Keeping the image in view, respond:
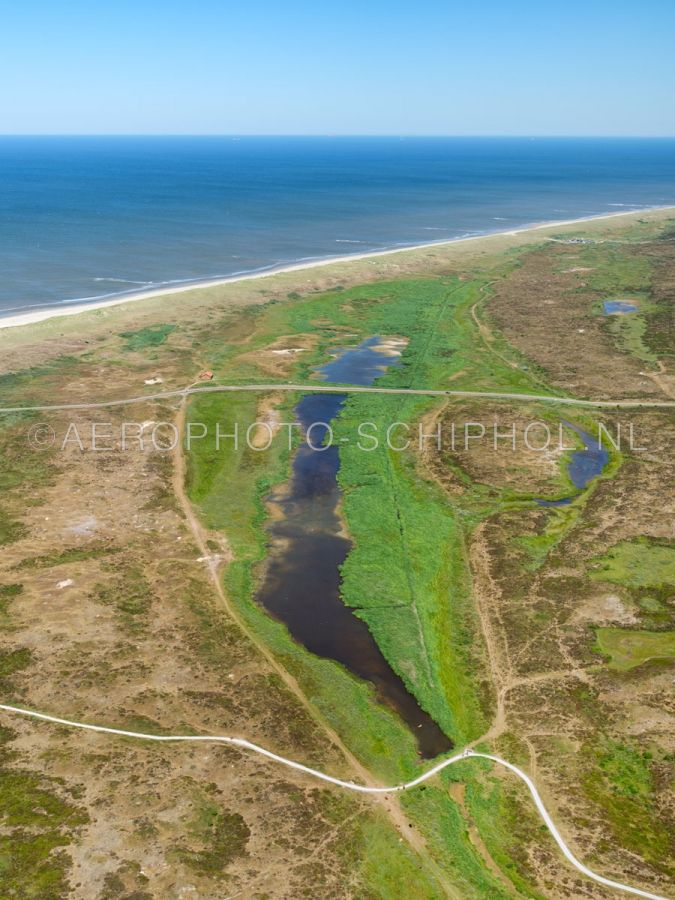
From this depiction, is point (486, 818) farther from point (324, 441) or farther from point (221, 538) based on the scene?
point (324, 441)

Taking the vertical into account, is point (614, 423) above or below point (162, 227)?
below

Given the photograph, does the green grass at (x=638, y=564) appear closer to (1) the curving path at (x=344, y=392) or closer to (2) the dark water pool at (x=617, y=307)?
(1) the curving path at (x=344, y=392)

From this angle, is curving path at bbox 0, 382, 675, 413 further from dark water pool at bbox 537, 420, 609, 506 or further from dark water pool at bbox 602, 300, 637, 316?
dark water pool at bbox 602, 300, 637, 316

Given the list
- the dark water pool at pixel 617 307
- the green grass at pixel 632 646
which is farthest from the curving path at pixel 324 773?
the dark water pool at pixel 617 307

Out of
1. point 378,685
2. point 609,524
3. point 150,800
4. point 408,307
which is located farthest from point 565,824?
point 408,307

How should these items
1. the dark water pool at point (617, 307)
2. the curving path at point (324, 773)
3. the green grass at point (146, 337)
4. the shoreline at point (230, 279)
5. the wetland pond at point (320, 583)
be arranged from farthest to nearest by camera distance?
1. the dark water pool at point (617, 307)
2. the shoreline at point (230, 279)
3. the green grass at point (146, 337)
4. the wetland pond at point (320, 583)
5. the curving path at point (324, 773)

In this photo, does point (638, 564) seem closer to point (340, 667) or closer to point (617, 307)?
point (340, 667)

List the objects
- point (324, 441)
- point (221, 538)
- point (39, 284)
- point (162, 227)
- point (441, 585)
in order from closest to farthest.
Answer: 1. point (441, 585)
2. point (221, 538)
3. point (324, 441)
4. point (39, 284)
5. point (162, 227)

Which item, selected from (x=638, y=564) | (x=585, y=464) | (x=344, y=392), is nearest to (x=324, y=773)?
(x=638, y=564)
